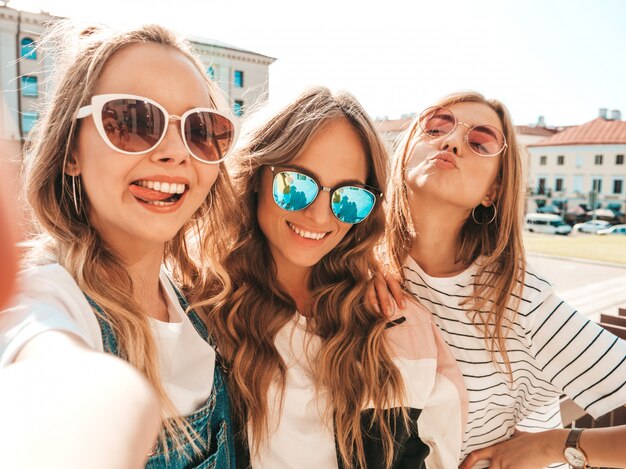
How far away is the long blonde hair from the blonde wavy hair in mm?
1289

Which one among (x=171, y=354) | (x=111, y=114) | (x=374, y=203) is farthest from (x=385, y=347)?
(x=111, y=114)

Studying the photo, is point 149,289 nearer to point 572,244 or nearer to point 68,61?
point 68,61

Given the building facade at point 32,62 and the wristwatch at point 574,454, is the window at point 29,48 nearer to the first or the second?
the building facade at point 32,62

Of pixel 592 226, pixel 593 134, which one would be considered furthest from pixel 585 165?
pixel 592 226

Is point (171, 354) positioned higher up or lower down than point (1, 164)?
lower down

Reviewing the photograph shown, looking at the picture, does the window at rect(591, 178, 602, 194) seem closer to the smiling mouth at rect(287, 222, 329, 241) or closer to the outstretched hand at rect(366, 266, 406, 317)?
the outstretched hand at rect(366, 266, 406, 317)

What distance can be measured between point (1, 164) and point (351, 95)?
6.67 feet

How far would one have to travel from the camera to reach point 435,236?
2.32 meters

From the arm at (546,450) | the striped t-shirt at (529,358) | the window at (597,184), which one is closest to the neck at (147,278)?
the striped t-shirt at (529,358)

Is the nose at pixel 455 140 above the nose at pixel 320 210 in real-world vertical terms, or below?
above

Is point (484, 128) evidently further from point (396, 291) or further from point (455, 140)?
point (396, 291)

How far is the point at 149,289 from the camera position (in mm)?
1607

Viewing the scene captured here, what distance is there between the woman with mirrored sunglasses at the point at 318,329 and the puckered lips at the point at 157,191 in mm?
519

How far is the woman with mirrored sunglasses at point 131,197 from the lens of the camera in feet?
4.31
